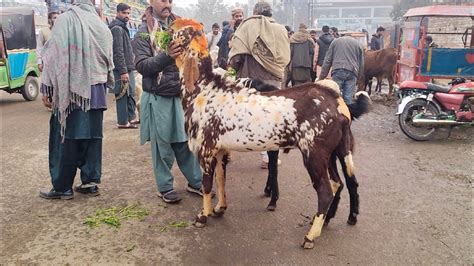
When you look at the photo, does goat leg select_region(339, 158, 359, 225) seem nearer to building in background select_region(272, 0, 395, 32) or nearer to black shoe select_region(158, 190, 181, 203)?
black shoe select_region(158, 190, 181, 203)

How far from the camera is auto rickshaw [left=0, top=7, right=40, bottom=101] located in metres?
9.25

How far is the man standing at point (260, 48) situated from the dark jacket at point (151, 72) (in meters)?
0.92

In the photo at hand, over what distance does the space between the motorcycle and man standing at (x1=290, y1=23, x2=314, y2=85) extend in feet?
8.01

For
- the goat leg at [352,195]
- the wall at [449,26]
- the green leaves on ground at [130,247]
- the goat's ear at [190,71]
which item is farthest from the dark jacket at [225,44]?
the wall at [449,26]

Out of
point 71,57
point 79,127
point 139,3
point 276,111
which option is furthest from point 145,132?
point 139,3

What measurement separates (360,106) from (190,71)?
148 cm

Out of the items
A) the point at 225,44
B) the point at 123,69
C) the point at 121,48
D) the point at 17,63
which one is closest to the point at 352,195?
the point at 123,69

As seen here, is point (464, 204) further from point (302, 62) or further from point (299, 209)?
point (302, 62)

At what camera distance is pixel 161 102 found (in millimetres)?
3891

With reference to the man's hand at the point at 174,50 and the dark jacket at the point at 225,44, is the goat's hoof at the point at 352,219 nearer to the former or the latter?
the man's hand at the point at 174,50

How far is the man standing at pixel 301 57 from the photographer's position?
8602 mm

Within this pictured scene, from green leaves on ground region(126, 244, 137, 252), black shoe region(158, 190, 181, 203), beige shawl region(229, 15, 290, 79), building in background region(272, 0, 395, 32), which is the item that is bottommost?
green leaves on ground region(126, 244, 137, 252)

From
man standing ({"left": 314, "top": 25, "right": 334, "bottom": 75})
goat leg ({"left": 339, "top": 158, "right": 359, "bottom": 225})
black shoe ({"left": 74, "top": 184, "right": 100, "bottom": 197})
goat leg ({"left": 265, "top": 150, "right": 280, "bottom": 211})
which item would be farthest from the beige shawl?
man standing ({"left": 314, "top": 25, "right": 334, "bottom": 75})

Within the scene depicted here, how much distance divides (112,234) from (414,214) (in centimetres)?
272
